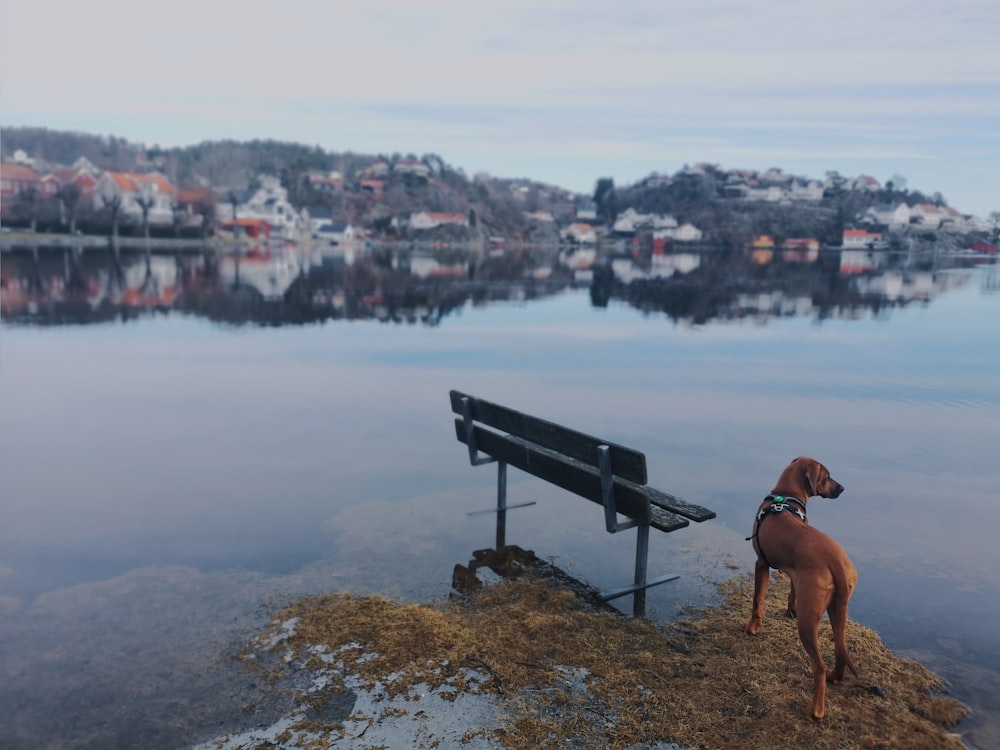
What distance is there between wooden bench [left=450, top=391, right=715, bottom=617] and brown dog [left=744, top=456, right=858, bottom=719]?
1.00 meters

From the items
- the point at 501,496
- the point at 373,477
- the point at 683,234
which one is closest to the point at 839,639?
the point at 501,496

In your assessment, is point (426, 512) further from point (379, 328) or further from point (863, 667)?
point (379, 328)

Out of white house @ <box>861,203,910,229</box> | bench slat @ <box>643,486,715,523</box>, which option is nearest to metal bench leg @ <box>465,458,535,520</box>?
bench slat @ <box>643,486,715,523</box>

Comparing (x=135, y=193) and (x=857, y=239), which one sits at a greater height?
(x=135, y=193)

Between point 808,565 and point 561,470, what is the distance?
303 centimetres

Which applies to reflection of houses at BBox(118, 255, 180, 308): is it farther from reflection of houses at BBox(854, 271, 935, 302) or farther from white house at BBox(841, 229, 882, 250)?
white house at BBox(841, 229, 882, 250)

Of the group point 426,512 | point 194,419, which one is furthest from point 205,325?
point 426,512

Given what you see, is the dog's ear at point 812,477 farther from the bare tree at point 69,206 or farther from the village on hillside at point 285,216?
the bare tree at point 69,206

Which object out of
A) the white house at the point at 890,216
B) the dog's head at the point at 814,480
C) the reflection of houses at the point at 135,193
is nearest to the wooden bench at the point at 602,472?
the dog's head at the point at 814,480

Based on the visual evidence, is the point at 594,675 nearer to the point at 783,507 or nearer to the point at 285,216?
the point at 783,507

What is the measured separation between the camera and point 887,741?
4898 mm

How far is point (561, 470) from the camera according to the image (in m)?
7.81

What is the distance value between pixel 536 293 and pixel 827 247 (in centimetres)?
14625

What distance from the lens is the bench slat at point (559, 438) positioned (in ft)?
22.4
